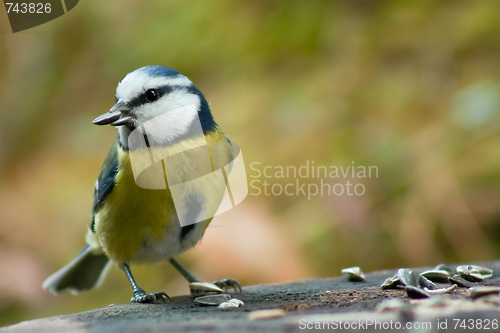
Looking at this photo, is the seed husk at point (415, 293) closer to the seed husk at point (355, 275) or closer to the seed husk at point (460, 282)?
the seed husk at point (460, 282)

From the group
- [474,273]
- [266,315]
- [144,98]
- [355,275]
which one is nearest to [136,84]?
[144,98]

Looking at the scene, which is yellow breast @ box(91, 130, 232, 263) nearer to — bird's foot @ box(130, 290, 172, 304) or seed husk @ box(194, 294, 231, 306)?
bird's foot @ box(130, 290, 172, 304)

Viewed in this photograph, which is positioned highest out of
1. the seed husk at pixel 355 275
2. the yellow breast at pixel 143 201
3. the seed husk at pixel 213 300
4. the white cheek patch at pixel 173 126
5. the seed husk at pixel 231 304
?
the white cheek patch at pixel 173 126

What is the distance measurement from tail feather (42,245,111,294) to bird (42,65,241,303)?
0.72 meters

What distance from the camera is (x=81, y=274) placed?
9.56 feet

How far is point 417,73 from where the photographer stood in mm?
4281

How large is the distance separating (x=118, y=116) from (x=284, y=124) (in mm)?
2584

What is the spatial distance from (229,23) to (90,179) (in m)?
2.14

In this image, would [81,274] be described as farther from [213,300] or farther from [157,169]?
[213,300]

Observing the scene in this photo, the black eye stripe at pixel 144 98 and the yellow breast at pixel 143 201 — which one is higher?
the black eye stripe at pixel 144 98

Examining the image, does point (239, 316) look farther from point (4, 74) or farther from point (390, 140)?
point (4, 74)

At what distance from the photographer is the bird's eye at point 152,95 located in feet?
6.39

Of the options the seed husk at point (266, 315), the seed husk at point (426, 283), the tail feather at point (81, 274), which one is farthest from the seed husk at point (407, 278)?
the tail feather at point (81, 274)

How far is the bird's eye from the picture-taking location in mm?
1946
